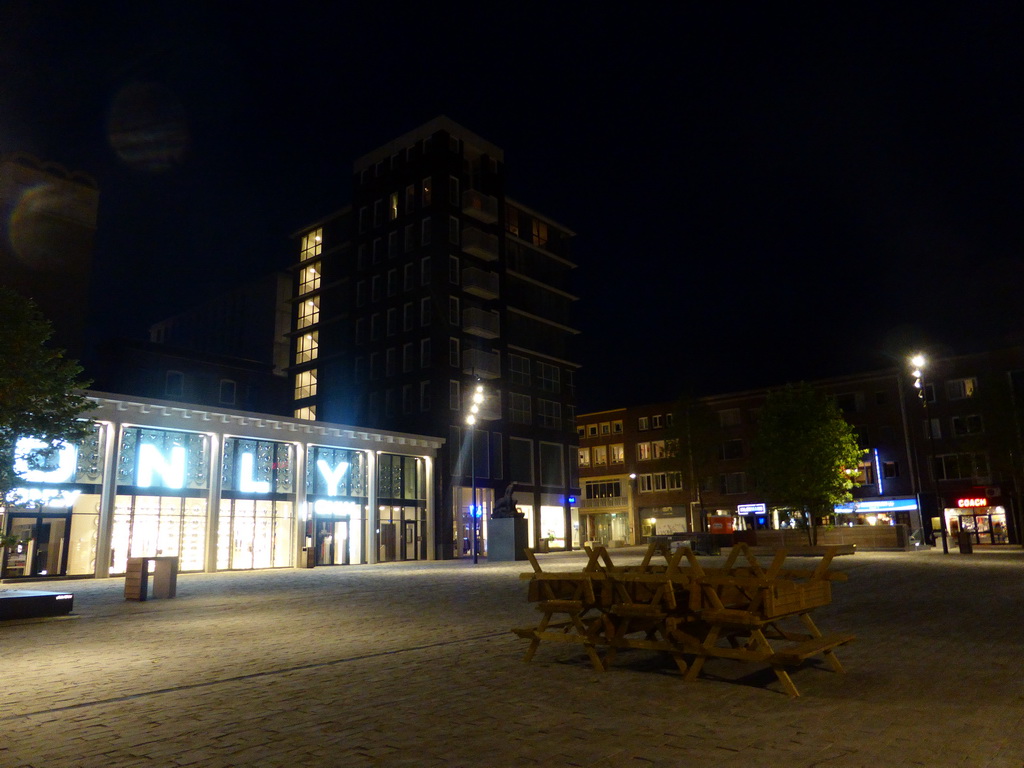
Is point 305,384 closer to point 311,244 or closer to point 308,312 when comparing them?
point 308,312

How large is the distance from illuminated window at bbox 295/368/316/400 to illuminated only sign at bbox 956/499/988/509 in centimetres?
5068

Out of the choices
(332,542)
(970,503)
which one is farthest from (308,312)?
(970,503)

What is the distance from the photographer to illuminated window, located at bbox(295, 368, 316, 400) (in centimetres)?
6034

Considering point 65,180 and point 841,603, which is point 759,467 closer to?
point 841,603

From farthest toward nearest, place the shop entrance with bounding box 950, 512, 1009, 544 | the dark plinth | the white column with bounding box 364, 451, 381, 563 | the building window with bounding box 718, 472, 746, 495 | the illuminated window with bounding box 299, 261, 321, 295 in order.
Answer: the building window with bounding box 718, 472, 746, 495, the illuminated window with bounding box 299, 261, 321, 295, the shop entrance with bounding box 950, 512, 1009, 544, the white column with bounding box 364, 451, 381, 563, the dark plinth

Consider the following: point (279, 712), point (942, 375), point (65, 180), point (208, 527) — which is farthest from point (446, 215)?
point (279, 712)

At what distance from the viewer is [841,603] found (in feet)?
46.4

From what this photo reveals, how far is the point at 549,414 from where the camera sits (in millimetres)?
59406

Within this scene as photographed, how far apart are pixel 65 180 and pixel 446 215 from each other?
963 inches

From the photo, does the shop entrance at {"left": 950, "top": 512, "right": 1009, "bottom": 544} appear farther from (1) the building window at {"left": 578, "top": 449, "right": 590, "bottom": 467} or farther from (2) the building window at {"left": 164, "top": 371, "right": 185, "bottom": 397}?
(2) the building window at {"left": 164, "top": 371, "right": 185, "bottom": 397}

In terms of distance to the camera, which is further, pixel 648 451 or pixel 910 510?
pixel 648 451

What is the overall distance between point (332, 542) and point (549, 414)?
79.4 feet

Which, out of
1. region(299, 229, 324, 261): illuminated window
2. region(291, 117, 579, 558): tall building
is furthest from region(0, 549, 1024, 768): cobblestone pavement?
region(299, 229, 324, 261): illuminated window

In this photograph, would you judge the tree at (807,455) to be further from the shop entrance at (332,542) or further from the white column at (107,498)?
the white column at (107,498)
